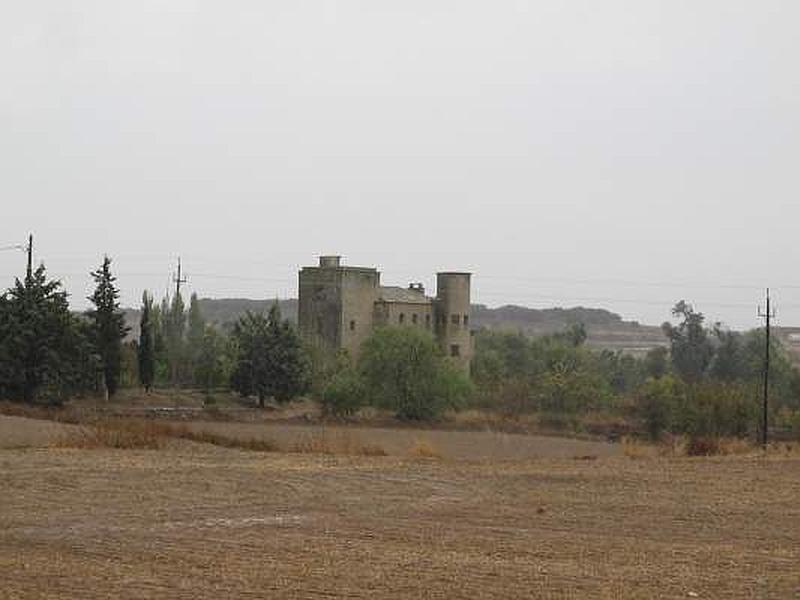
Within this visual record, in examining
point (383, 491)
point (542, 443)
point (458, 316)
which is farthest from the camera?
point (458, 316)

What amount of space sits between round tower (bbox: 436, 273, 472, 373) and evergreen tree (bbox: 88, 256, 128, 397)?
90.6 feet

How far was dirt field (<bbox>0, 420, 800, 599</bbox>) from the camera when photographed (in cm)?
1452

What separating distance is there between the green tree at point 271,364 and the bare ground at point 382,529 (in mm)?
41236

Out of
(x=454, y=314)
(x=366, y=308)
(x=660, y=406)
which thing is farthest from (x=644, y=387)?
(x=366, y=308)

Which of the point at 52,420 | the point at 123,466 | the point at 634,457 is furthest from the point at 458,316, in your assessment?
the point at 123,466

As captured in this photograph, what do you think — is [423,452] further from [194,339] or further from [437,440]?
[194,339]

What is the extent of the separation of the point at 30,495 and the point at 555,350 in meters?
85.9

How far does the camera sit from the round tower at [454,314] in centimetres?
9006

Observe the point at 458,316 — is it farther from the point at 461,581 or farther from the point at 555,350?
the point at 461,581

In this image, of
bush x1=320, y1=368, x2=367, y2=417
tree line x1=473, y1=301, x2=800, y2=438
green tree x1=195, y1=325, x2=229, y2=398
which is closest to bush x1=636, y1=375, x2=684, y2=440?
tree line x1=473, y1=301, x2=800, y2=438

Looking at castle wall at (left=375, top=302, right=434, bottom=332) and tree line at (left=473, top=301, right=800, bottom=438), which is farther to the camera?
castle wall at (left=375, top=302, right=434, bottom=332)

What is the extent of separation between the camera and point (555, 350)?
105938 millimetres

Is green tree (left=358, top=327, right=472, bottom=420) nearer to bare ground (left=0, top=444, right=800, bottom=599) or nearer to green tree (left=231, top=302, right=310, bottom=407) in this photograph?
green tree (left=231, top=302, right=310, bottom=407)

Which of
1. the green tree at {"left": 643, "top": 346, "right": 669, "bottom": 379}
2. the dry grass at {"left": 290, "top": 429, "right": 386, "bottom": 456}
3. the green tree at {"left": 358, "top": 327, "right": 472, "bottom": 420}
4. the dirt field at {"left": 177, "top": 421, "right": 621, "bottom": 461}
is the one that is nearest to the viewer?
the dry grass at {"left": 290, "top": 429, "right": 386, "bottom": 456}
